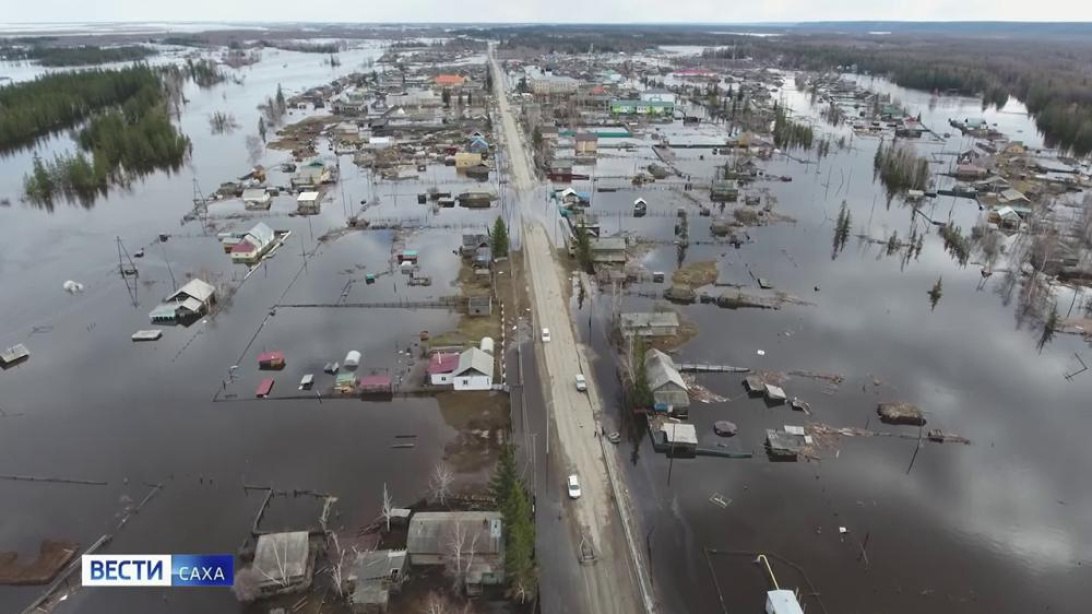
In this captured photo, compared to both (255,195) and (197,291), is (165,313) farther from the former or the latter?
(255,195)

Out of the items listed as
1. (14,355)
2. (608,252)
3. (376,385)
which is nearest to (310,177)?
(14,355)

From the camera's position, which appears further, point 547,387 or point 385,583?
point 547,387

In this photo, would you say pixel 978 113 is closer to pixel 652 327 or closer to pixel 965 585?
pixel 652 327

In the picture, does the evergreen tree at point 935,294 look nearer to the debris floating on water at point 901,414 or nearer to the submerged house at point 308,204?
the debris floating on water at point 901,414

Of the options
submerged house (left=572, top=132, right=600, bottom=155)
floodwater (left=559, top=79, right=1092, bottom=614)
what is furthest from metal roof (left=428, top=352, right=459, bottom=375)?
submerged house (left=572, top=132, right=600, bottom=155)

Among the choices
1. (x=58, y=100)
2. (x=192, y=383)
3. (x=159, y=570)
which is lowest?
(x=192, y=383)

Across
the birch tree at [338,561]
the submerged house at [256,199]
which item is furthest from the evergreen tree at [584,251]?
the submerged house at [256,199]

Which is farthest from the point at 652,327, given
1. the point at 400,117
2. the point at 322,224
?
the point at 400,117
